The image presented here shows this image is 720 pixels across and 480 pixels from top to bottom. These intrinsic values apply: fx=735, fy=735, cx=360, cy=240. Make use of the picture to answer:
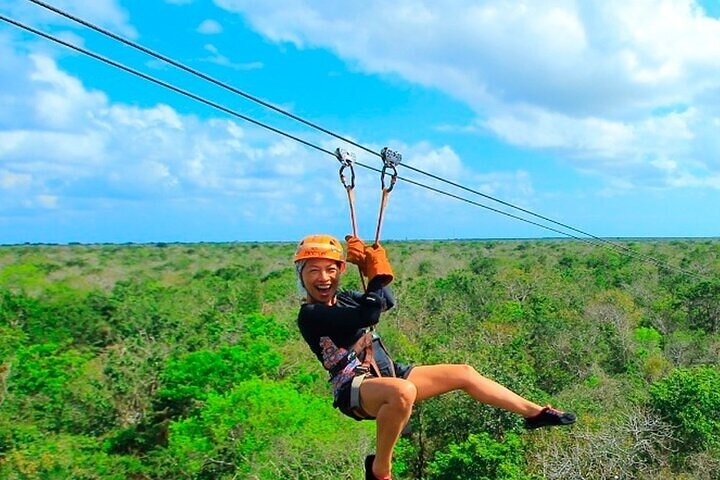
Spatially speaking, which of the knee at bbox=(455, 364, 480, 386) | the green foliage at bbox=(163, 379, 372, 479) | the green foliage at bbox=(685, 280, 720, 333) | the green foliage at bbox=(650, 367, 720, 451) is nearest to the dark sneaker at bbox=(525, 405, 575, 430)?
the knee at bbox=(455, 364, 480, 386)

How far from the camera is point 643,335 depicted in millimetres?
28469

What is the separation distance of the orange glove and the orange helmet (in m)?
Result: 0.17

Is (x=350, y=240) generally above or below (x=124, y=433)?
above

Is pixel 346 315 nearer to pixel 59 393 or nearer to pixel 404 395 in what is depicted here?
pixel 404 395

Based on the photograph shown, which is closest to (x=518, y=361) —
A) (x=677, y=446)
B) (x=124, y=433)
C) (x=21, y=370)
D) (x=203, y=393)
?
(x=677, y=446)

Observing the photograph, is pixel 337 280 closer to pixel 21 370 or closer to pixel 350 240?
pixel 350 240

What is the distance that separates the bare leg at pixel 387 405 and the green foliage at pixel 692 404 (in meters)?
15.4

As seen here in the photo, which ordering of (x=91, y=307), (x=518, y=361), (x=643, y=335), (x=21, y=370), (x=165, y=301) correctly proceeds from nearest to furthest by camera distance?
(x=518, y=361)
(x=21, y=370)
(x=643, y=335)
(x=91, y=307)
(x=165, y=301)

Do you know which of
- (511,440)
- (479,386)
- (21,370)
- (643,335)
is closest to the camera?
(479,386)

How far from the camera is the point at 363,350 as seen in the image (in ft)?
15.3

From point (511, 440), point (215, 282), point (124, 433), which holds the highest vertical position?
point (215, 282)

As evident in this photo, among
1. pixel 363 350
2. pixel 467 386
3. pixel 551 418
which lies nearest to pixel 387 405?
pixel 363 350

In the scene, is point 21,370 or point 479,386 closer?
point 479,386

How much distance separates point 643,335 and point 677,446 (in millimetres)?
11424
